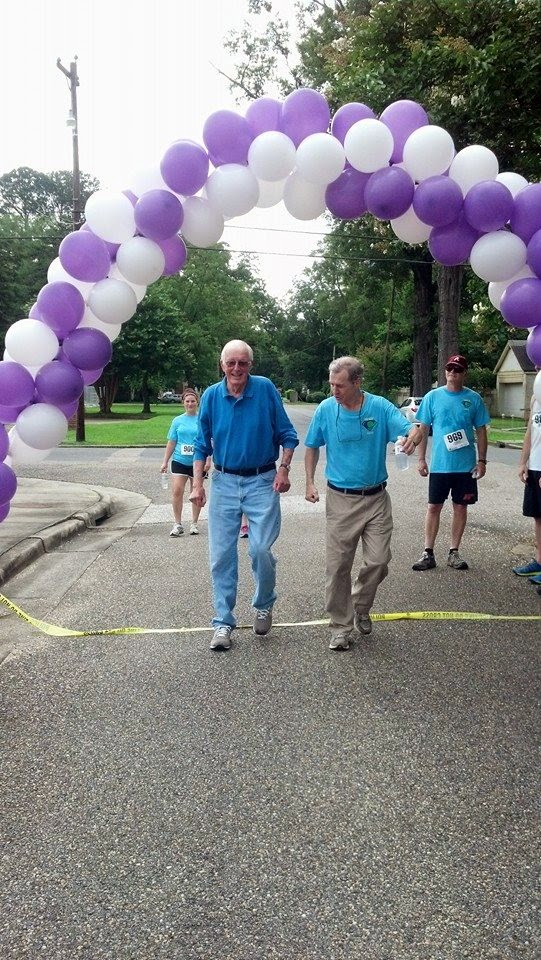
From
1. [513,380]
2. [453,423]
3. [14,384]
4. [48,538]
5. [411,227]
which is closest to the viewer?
[14,384]

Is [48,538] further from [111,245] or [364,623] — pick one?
[364,623]

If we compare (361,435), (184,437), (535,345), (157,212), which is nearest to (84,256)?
(157,212)

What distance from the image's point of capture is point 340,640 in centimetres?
466

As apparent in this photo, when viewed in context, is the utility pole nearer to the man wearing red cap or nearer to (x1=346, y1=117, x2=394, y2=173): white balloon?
the man wearing red cap

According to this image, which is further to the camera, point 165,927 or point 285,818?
point 285,818

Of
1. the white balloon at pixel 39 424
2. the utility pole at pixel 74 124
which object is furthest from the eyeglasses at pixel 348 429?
the utility pole at pixel 74 124

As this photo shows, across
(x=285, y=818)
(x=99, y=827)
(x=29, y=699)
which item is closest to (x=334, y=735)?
(x=285, y=818)

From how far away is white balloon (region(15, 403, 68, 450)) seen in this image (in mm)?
4621

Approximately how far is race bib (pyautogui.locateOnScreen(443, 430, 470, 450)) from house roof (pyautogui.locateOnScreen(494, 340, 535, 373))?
38.9 metres

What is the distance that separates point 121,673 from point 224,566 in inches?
38.1

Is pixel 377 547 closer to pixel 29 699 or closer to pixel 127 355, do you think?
pixel 29 699

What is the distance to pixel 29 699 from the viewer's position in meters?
3.95

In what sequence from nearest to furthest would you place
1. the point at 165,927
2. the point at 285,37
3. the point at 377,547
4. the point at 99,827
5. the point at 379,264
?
the point at 165,927, the point at 99,827, the point at 377,547, the point at 285,37, the point at 379,264

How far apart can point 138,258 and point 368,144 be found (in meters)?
1.65
